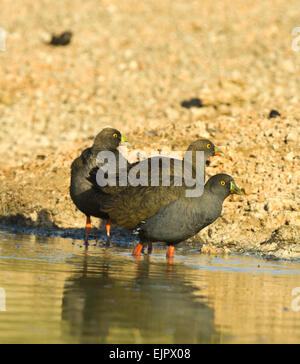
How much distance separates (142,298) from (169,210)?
3.49m

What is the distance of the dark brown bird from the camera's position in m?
11.8

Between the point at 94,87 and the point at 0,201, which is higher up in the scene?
the point at 94,87

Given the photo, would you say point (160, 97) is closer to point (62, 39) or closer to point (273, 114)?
point (62, 39)

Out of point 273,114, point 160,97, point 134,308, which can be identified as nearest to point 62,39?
point 160,97

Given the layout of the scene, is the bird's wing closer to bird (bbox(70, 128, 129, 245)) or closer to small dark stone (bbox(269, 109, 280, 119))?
bird (bbox(70, 128, 129, 245))

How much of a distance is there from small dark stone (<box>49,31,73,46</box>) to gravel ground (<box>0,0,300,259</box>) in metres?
0.43

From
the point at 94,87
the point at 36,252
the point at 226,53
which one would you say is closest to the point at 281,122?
the point at 36,252

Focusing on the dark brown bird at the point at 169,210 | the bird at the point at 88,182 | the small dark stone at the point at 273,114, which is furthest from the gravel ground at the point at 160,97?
the bird at the point at 88,182

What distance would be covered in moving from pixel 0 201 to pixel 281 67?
16865 millimetres

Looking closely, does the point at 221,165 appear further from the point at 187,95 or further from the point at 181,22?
the point at 181,22

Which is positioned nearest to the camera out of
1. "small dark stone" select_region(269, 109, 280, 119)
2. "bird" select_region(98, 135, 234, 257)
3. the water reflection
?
the water reflection

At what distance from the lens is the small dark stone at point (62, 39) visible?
33.3m

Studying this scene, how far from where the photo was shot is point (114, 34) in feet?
114

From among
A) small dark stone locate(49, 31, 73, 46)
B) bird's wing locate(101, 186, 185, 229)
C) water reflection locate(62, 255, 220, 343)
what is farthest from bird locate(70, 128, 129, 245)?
small dark stone locate(49, 31, 73, 46)
